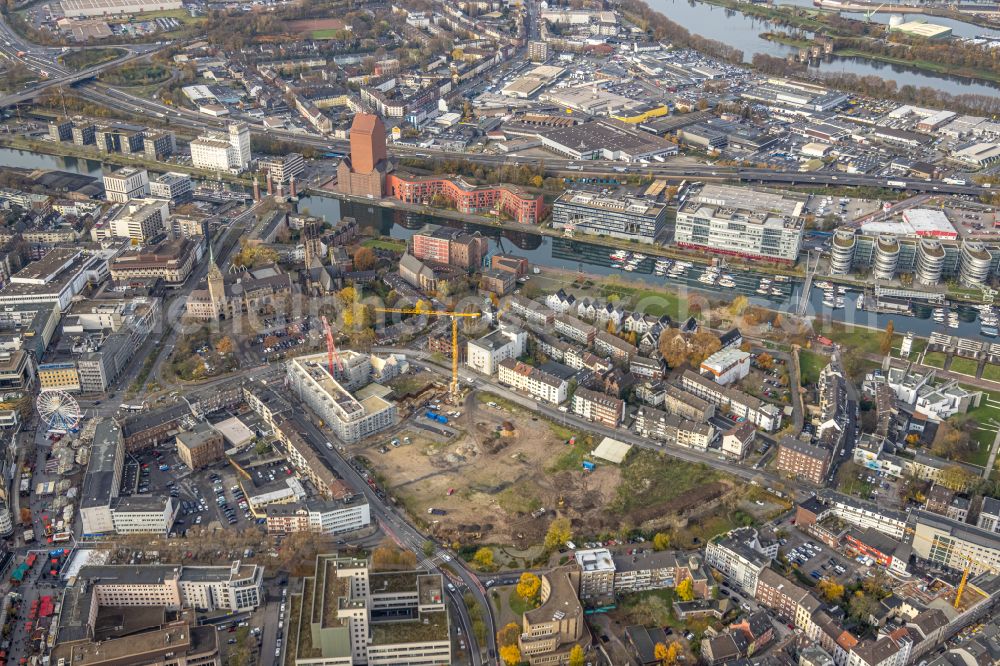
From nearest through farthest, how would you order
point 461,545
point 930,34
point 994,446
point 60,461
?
point 461,545 < point 60,461 < point 994,446 < point 930,34

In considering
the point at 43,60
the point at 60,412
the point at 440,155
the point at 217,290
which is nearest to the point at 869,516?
the point at 60,412

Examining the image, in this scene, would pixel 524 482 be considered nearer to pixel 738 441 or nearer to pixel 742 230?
pixel 738 441

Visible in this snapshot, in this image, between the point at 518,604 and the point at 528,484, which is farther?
the point at 528,484

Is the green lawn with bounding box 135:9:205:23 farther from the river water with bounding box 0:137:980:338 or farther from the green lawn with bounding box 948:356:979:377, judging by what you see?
the green lawn with bounding box 948:356:979:377

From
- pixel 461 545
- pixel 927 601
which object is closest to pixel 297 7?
pixel 461 545

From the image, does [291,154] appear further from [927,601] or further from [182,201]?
[927,601]
